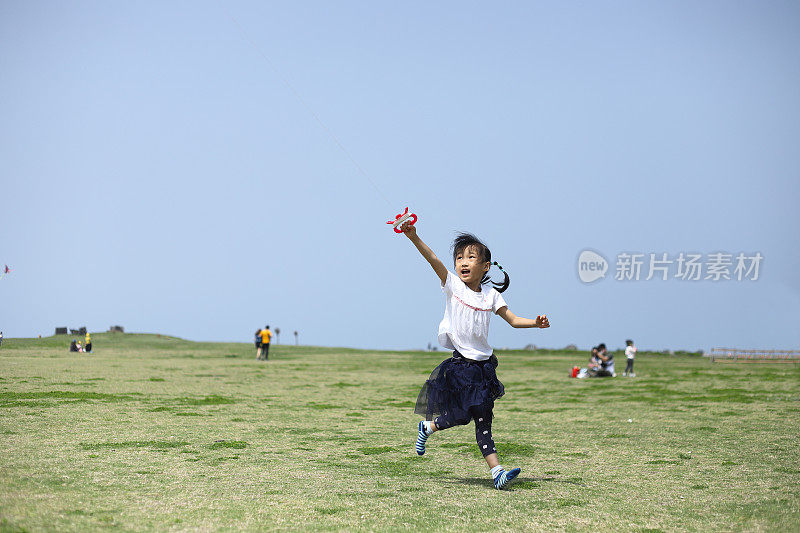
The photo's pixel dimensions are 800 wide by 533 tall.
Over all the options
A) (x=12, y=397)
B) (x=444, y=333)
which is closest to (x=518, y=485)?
(x=444, y=333)

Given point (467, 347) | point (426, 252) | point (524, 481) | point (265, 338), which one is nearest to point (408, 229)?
point (426, 252)

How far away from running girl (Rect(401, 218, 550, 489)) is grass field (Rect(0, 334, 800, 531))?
20.3 inches

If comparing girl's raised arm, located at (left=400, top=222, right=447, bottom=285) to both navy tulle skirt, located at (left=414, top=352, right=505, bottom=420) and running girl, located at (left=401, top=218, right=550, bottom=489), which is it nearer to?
running girl, located at (left=401, top=218, right=550, bottom=489)

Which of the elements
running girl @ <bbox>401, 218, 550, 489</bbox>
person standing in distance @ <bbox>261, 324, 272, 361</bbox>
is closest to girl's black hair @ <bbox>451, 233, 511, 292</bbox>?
running girl @ <bbox>401, 218, 550, 489</bbox>

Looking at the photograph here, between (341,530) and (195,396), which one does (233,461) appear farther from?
(195,396)

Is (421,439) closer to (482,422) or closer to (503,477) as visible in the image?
(482,422)

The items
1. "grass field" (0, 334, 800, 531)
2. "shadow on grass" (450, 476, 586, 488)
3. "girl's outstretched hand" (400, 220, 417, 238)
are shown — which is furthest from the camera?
"girl's outstretched hand" (400, 220, 417, 238)

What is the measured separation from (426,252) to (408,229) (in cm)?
33

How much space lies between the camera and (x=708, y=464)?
7086mm

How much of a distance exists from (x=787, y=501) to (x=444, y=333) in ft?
9.67

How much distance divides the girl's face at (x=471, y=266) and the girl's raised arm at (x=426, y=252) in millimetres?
174

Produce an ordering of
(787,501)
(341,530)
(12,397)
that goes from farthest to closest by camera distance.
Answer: (12,397), (787,501), (341,530)

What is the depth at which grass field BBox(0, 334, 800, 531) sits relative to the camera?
471 cm

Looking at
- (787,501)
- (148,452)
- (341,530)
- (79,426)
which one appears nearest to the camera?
(341,530)
